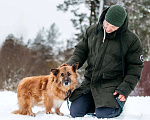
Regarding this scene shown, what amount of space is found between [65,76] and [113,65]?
0.88 meters

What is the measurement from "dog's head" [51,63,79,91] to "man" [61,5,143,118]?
0.30 m

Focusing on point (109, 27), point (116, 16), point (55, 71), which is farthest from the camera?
point (55, 71)

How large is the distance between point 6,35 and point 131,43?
16431 mm

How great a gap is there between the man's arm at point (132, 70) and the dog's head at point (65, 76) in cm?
84

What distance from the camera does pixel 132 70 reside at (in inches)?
122

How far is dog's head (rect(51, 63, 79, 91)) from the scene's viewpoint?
3291 mm

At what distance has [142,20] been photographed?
690 inches

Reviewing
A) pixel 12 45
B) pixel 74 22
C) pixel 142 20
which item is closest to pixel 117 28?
pixel 74 22

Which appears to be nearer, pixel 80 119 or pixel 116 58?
pixel 80 119

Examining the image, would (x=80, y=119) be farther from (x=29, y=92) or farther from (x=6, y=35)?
(x=6, y=35)

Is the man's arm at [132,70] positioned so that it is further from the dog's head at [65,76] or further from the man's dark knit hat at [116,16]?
the dog's head at [65,76]

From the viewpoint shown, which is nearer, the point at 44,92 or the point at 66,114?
the point at 44,92

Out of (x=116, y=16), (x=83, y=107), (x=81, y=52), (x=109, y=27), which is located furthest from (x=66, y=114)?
(x=116, y=16)

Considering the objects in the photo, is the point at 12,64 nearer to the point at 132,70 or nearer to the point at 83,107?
the point at 83,107
